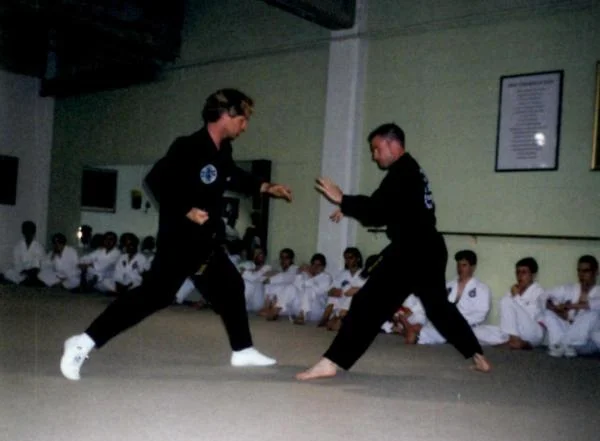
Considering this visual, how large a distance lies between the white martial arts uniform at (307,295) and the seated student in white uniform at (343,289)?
12 centimetres

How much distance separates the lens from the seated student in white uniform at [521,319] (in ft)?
15.2

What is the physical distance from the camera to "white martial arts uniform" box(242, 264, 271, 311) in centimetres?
639

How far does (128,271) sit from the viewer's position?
288 inches

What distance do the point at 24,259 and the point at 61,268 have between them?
2.02ft

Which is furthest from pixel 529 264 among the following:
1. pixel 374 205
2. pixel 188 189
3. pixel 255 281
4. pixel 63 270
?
pixel 63 270

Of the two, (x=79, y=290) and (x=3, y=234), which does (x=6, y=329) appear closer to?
(x=79, y=290)

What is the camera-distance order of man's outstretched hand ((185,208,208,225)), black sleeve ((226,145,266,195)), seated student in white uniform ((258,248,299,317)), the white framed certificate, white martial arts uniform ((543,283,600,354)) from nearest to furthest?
man's outstretched hand ((185,208,208,225)), black sleeve ((226,145,266,195)), white martial arts uniform ((543,283,600,354)), the white framed certificate, seated student in white uniform ((258,248,299,317))

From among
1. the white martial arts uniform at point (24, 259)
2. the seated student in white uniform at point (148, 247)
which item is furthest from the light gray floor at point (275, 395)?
the white martial arts uniform at point (24, 259)

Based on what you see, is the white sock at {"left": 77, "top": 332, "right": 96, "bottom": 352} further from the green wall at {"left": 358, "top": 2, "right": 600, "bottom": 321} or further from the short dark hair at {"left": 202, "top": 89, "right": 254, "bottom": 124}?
the green wall at {"left": 358, "top": 2, "right": 600, "bottom": 321}

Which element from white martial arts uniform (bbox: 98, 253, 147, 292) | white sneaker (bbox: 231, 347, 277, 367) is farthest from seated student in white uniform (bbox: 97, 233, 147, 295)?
white sneaker (bbox: 231, 347, 277, 367)

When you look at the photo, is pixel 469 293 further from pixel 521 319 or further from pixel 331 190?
pixel 331 190

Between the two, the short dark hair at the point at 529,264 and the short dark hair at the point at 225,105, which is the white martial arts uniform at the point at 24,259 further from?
the short dark hair at the point at 225,105

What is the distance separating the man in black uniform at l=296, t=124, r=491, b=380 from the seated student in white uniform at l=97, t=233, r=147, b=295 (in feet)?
15.5

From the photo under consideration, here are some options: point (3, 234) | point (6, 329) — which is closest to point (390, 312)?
point (6, 329)
